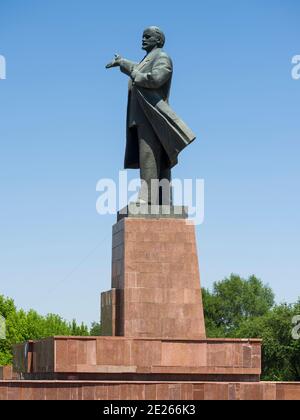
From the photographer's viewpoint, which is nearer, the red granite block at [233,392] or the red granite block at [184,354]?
the red granite block at [233,392]

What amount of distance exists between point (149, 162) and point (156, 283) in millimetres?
2409

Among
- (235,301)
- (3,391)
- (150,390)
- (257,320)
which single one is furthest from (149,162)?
(235,301)

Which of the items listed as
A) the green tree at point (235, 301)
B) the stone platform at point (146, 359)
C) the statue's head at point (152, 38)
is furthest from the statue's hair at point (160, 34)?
the green tree at point (235, 301)

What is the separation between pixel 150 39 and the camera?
21531 millimetres

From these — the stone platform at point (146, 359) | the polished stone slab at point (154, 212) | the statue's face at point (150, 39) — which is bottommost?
the stone platform at point (146, 359)

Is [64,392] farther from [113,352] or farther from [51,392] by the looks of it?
[113,352]

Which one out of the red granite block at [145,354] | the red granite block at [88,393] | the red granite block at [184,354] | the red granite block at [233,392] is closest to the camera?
the red granite block at [88,393]

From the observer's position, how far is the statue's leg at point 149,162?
21047 mm

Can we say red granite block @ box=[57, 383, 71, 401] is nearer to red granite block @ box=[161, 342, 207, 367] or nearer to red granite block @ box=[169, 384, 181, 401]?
red granite block @ box=[169, 384, 181, 401]

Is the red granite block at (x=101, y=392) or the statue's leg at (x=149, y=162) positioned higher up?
the statue's leg at (x=149, y=162)

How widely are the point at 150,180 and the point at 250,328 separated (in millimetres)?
33041

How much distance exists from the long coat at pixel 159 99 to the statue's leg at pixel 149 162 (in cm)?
18

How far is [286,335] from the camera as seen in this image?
162 feet

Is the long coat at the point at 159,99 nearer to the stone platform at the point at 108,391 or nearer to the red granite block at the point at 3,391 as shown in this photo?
the stone platform at the point at 108,391
